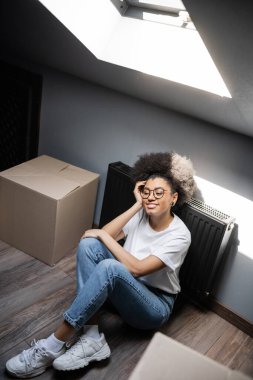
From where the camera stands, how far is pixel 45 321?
1.76 meters

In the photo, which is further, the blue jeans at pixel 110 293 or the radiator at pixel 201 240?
the radiator at pixel 201 240

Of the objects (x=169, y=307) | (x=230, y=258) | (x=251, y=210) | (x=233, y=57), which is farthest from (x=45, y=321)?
(x=233, y=57)

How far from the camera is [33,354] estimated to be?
4.84ft

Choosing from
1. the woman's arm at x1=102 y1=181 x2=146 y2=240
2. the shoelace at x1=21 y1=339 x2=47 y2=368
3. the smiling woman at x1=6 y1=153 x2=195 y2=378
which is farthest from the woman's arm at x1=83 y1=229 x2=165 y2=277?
the shoelace at x1=21 y1=339 x2=47 y2=368

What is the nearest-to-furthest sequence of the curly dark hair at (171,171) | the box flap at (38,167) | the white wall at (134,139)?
the curly dark hair at (171,171) → the white wall at (134,139) → the box flap at (38,167)

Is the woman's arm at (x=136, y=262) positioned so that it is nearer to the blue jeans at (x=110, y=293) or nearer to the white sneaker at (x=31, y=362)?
the blue jeans at (x=110, y=293)

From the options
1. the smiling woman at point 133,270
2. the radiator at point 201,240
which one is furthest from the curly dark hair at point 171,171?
the radiator at point 201,240

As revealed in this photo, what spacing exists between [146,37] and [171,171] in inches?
25.2

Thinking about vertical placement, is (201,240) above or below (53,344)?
above

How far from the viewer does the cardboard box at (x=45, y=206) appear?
6.56ft

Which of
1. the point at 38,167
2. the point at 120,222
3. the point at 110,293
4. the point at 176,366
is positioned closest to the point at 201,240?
the point at 120,222

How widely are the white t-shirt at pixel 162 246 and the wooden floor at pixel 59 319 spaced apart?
1.13ft

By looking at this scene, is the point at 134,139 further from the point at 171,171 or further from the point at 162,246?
the point at 162,246

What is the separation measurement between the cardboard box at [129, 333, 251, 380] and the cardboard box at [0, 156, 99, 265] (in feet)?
4.61
